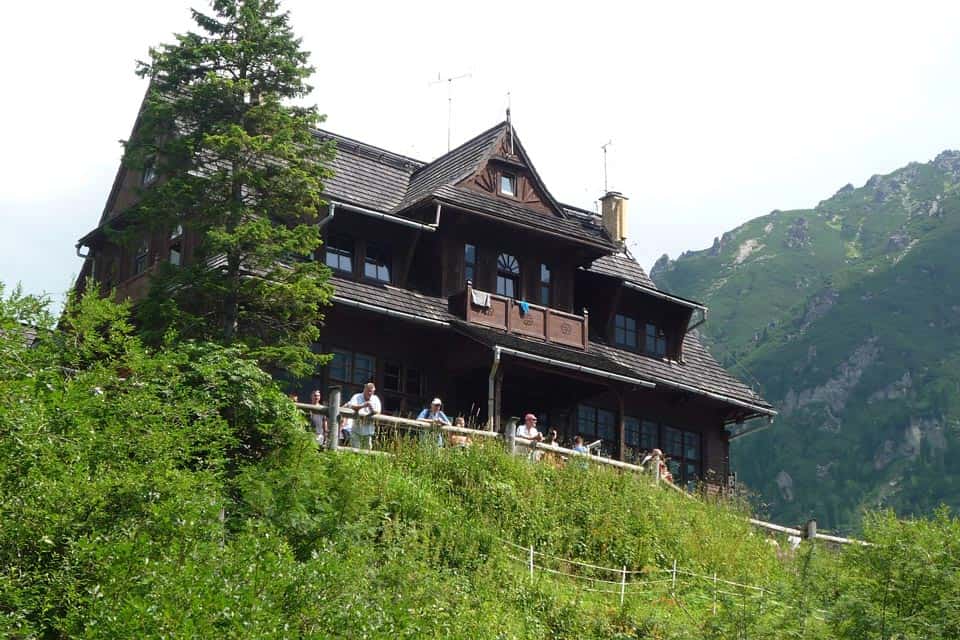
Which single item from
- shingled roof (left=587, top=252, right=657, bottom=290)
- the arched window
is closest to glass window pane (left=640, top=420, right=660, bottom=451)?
shingled roof (left=587, top=252, right=657, bottom=290)

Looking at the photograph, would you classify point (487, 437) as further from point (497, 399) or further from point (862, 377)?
point (862, 377)

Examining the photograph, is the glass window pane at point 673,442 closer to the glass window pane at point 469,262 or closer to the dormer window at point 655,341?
the dormer window at point 655,341

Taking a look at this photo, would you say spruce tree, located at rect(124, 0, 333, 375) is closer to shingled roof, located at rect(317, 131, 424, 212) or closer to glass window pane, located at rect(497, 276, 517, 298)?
shingled roof, located at rect(317, 131, 424, 212)

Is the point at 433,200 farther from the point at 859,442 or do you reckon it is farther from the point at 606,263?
the point at 859,442

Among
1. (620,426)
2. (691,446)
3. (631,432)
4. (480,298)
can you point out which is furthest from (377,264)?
(691,446)

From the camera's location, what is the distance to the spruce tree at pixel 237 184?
26.9m

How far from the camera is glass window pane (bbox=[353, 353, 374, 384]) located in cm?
3397

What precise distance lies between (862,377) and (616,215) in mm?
93231

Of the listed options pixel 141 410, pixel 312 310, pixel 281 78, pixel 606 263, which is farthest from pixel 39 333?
pixel 606 263

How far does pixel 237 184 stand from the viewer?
27609mm

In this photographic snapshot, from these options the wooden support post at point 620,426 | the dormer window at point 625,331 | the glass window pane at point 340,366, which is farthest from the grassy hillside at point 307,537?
the dormer window at point 625,331

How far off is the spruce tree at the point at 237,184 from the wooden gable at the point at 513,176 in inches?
349

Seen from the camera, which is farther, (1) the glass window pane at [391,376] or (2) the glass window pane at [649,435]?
(2) the glass window pane at [649,435]

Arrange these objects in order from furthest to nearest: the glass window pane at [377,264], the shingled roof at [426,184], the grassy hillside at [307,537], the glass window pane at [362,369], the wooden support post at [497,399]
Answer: the shingled roof at [426,184] → the glass window pane at [377,264] → the glass window pane at [362,369] → the wooden support post at [497,399] → the grassy hillside at [307,537]
